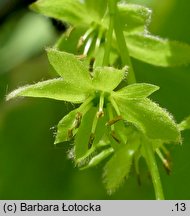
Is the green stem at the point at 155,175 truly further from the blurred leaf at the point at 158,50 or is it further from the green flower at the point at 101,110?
A: the blurred leaf at the point at 158,50

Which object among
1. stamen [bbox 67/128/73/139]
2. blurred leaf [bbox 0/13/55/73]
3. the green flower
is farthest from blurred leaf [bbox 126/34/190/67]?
blurred leaf [bbox 0/13/55/73]

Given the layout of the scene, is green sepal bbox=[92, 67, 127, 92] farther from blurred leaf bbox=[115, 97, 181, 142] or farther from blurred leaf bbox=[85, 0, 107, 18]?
blurred leaf bbox=[85, 0, 107, 18]

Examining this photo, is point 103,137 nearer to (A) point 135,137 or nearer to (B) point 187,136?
(A) point 135,137

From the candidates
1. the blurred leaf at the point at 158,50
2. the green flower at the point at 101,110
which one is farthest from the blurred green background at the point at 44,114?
the green flower at the point at 101,110

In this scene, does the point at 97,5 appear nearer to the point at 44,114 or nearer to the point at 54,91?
the point at 54,91

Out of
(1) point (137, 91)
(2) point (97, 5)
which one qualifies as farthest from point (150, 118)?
(2) point (97, 5)

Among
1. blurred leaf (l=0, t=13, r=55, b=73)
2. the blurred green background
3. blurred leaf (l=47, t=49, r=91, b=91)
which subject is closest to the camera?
blurred leaf (l=47, t=49, r=91, b=91)
